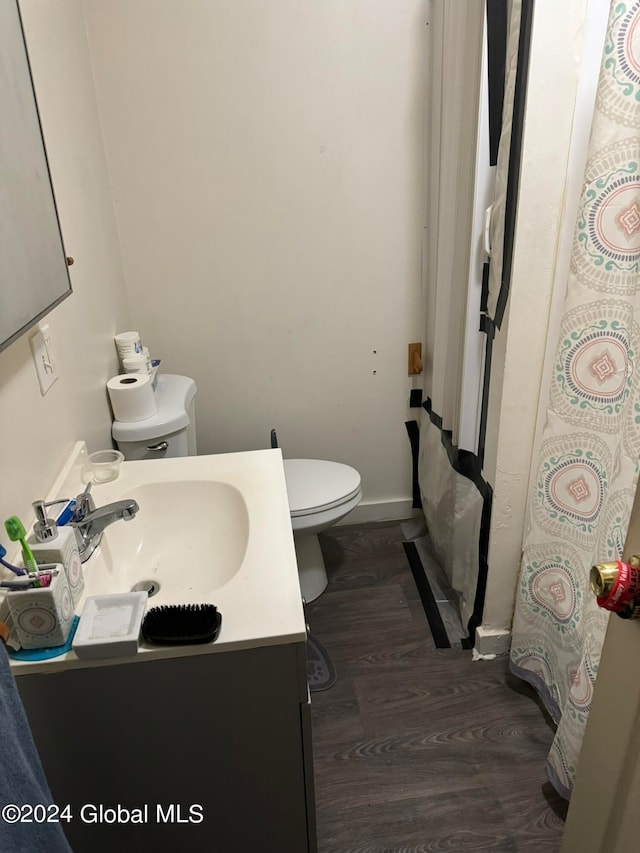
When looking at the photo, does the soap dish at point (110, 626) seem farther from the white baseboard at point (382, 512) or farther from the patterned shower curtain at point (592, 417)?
the white baseboard at point (382, 512)

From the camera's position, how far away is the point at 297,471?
2.12 meters

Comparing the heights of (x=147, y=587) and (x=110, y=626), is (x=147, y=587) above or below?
below

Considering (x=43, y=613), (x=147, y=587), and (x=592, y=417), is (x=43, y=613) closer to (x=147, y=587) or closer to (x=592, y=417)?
(x=147, y=587)

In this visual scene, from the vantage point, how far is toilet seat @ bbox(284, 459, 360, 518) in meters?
1.93

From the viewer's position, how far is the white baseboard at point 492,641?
5.94ft

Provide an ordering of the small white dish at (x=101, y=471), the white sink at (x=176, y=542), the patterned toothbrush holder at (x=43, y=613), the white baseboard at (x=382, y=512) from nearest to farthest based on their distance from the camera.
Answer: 1. the patterned toothbrush holder at (x=43, y=613)
2. the white sink at (x=176, y=542)
3. the small white dish at (x=101, y=471)
4. the white baseboard at (x=382, y=512)

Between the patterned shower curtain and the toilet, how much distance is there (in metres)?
0.64

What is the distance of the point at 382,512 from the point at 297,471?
0.57 m

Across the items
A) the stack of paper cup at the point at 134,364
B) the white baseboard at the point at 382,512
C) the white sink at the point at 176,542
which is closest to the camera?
the white sink at the point at 176,542

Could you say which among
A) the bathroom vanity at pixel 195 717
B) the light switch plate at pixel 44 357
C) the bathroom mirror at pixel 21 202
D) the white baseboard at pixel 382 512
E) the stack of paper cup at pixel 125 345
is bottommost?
the white baseboard at pixel 382 512

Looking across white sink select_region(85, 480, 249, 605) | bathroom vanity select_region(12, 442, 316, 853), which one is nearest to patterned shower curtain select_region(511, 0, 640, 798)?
bathroom vanity select_region(12, 442, 316, 853)

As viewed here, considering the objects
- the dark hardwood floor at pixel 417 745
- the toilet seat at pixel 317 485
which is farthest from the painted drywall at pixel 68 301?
the dark hardwood floor at pixel 417 745

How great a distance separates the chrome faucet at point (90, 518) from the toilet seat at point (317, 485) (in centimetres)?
82

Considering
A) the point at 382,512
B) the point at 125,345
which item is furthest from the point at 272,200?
the point at 382,512
